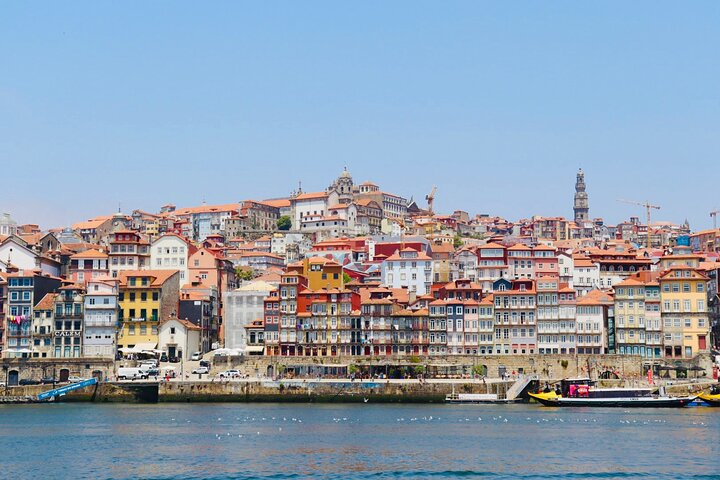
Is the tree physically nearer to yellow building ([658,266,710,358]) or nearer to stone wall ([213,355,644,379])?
stone wall ([213,355,644,379])

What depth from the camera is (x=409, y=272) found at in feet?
393

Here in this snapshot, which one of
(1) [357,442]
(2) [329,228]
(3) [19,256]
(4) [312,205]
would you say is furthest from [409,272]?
(4) [312,205]

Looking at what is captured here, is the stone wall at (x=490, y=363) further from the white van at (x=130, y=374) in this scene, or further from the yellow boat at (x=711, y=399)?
the yellow boat at (x=711, y=399)

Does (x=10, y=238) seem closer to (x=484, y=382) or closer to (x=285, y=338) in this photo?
(x=285, y=338)

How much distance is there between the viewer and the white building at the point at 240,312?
109 m

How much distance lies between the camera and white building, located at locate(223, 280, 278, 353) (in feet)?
357

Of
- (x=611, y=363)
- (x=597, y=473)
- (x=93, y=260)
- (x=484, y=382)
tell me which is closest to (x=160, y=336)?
(x=93, y=260)

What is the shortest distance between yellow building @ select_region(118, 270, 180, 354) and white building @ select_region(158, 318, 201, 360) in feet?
2.36

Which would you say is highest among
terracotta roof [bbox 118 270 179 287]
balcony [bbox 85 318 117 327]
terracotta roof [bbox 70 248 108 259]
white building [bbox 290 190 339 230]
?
white building [bbox 290 190 339 230]

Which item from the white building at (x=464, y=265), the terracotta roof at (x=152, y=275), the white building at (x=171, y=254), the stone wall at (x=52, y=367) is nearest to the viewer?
the stone wall at (x=52, y=367)

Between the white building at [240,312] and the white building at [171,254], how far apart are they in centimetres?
1336

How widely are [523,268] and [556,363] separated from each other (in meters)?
24.3

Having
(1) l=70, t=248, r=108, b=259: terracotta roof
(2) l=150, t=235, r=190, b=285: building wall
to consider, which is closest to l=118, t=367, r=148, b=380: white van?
(1) l=70, t=248, r=108, b=259: terracotta roof

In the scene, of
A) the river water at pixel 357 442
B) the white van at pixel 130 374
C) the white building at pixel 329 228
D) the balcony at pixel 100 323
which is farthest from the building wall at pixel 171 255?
the white building at pixel 329 228
